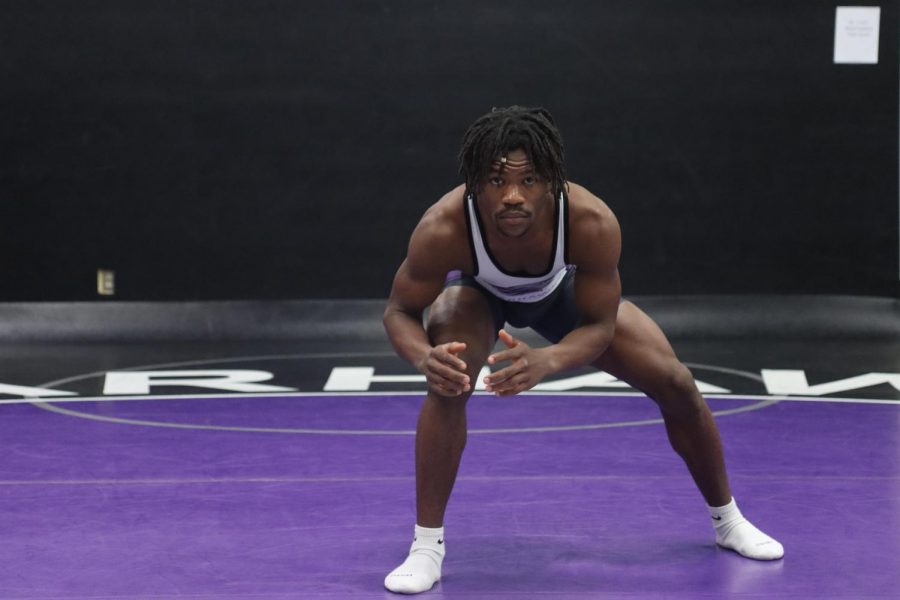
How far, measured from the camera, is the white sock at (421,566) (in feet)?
10.1

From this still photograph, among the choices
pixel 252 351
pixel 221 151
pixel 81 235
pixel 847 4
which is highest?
pixel 847 4

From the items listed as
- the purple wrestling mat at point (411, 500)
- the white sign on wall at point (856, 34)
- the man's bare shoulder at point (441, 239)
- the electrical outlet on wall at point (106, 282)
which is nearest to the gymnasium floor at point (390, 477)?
the purple wrestling mat at point (411, 500)

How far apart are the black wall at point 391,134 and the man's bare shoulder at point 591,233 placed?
4492 millimetres

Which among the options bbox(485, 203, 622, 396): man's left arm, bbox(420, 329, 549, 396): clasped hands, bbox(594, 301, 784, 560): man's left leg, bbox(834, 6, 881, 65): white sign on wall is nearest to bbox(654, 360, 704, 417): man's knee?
bbox(594, 301, 784, 560): man's left leg

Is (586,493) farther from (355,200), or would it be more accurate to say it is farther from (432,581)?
(355,200)

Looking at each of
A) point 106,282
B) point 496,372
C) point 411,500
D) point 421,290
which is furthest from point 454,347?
point 106,282

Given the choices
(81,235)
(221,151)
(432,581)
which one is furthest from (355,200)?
(432,581)

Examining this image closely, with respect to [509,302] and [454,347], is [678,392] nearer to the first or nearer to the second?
[509,302]

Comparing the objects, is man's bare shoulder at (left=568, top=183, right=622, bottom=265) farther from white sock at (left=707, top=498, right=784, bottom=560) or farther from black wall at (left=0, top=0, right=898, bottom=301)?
black wall at (left=0, top=0, right=898, bottom=301)

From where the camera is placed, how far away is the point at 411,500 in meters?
3.97

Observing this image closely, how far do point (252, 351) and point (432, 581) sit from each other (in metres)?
4.28

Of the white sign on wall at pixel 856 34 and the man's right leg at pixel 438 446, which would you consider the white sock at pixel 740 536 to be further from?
the white sign on wall at pixel 856 34

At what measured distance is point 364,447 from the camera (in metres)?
4.73

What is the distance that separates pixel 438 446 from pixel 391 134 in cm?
465
